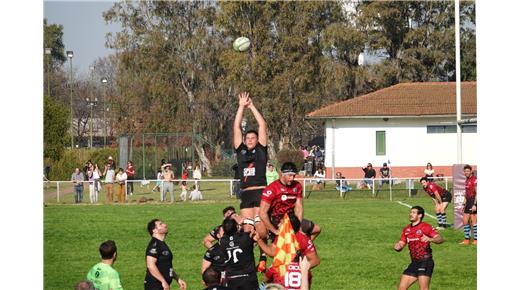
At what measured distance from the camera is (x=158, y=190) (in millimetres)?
44812

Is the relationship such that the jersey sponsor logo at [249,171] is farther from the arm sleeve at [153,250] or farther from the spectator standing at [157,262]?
the arm sleeve at [153,250]

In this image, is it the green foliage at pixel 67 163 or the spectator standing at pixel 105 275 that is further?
the green foliage at pixel 67 163

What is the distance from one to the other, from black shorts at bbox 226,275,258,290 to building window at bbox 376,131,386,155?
4208 centimetres

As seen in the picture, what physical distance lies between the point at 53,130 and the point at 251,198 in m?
39.1

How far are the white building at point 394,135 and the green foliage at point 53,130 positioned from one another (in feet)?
41.6

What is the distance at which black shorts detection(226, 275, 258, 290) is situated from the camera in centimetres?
1326

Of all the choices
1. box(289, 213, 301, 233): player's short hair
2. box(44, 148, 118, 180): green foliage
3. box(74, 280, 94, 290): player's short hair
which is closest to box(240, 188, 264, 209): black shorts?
box(289, 213, 301, 233): player's short hair

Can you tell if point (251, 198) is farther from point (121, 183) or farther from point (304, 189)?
point (304, 189)

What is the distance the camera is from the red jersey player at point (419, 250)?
51.2 ft

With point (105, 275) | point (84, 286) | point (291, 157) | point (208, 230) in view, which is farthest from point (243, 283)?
point (291, 157)

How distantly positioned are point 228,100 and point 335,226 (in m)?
38.7

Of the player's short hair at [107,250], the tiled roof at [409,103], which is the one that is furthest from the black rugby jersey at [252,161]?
the tiled roof at [409,103]
